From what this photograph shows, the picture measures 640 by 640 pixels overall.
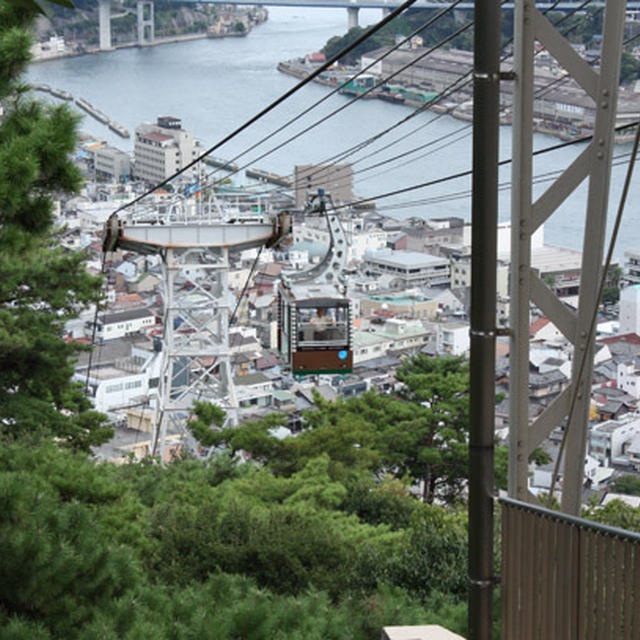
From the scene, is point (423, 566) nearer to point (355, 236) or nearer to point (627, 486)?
point (627, 486)

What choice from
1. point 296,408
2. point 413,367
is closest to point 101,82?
point 296,408

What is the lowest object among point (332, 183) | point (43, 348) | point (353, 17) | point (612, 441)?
point (612, 441)

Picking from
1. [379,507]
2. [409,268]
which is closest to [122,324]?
[409,268]

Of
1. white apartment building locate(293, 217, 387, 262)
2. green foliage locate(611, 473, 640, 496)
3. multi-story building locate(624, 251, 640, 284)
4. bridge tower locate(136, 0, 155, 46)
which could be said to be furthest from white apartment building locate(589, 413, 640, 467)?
bridge tower locate(136, 0, 155, 46)

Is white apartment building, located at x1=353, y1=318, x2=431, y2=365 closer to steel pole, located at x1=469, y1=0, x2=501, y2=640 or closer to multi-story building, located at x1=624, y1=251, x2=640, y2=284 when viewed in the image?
multi-story building, located at x1=624, y1=251, x2=640, y2=284

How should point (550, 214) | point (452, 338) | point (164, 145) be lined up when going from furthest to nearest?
point (164, 145) → point (452, 338) → point (550, 214)

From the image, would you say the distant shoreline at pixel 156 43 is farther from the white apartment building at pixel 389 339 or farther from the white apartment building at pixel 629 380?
the white apartment building at pixel 629 380

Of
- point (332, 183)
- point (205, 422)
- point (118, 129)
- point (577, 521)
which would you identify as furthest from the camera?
point (118, 129)

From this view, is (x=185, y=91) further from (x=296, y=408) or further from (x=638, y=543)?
(x=638, y=543)
